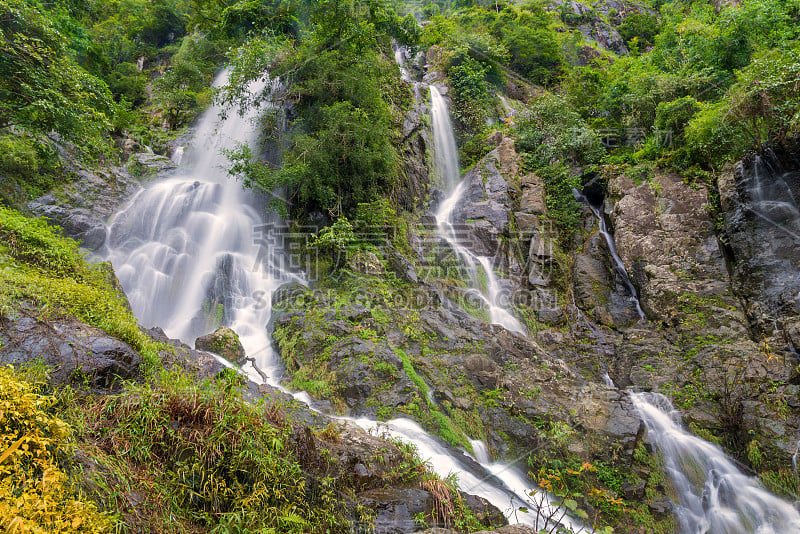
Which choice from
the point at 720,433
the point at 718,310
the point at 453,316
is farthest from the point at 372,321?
the point at 718,310

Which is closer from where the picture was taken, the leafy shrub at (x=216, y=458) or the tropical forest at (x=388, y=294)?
the leafy shrub at (x=216, y=458)

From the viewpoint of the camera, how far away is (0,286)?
4.25m

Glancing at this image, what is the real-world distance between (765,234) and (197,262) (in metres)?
15.7

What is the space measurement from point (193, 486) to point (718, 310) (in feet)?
39.4

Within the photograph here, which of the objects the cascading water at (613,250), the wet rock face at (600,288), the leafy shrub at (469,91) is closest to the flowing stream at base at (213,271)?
the wet rock face at (600,288)

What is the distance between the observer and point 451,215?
15.6 meters

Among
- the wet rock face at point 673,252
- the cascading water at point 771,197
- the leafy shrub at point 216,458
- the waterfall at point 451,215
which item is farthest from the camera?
the waterfall at point 451,215

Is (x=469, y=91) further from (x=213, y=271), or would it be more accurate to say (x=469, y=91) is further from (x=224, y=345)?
(x=224, y=345)

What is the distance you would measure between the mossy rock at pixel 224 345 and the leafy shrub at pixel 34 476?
559 centimetres

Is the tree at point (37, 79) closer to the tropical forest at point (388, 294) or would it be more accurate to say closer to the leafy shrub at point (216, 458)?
the tropical forest at point (388, 294)

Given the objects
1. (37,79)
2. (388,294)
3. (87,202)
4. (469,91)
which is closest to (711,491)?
(388,294)

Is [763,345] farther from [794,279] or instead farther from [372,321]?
[372,321]

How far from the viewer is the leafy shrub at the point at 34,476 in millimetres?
1995

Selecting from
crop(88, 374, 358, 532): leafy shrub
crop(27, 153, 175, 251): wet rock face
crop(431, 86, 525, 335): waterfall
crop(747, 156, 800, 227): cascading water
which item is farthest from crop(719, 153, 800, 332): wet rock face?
crop(27, 153, 175, 251): wet rock face
